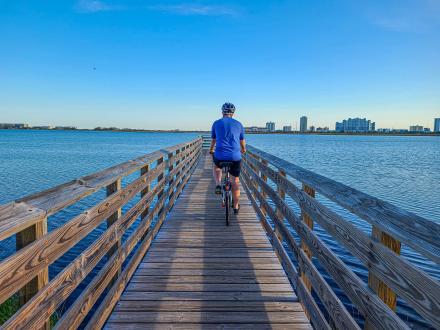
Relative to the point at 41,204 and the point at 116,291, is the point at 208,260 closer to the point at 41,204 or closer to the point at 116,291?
the point at 116,291

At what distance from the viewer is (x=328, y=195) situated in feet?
8.02

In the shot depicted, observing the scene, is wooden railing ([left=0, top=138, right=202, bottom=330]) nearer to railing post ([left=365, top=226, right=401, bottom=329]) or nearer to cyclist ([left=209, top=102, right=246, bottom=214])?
railing post ([left=365, top=226, right=401, bottom=329])

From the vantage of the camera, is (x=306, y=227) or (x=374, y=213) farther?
(x=306, y=227)

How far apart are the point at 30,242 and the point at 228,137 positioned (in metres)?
4.48

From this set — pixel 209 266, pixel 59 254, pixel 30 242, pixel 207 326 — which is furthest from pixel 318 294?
pixel 30 242

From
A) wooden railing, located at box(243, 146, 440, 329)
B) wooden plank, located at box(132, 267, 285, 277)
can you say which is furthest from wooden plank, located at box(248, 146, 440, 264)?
wooden plank, located at box(132, 267, 285, 277)

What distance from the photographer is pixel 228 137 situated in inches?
234

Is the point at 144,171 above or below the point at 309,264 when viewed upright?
above

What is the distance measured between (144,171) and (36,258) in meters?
2.89

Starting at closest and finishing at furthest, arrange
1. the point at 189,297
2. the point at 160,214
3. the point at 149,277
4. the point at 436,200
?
1. the point at 189,297
2. the point at 149,277
3. the point at 160,214
4. the point at 436,200

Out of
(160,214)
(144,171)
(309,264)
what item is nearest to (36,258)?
(309,264)

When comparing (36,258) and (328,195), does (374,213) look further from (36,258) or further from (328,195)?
(36,258)

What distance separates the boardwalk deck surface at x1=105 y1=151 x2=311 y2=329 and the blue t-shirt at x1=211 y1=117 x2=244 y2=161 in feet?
4.31

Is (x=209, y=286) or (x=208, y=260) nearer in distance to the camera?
(x=209, y=286)
